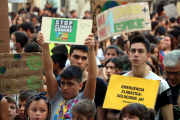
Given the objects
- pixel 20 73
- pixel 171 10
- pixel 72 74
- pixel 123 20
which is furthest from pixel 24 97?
pixel 171 10

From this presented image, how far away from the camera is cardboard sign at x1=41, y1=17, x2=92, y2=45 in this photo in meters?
3.76

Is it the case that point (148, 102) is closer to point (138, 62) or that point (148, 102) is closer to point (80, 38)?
point (138, 62)

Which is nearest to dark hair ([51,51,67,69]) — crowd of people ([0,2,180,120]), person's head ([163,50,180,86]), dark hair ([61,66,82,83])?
crowd of people ([0,2,180,120])

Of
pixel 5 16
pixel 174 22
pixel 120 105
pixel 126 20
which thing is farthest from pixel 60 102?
pixel 174 22

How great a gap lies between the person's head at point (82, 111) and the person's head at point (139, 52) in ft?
2.69

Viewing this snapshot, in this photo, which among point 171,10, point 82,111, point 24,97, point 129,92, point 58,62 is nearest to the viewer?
point 82,111

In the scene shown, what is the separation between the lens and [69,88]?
358 cm

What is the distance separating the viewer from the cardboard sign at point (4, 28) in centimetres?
393

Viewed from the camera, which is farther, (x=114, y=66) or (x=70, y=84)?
(x=114, y=66)

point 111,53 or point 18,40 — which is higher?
point 18,40

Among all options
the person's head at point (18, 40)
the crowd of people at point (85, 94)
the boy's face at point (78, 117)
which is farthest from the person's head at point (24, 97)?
the person's head at point (18, 40)

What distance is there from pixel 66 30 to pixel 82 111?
1.11m

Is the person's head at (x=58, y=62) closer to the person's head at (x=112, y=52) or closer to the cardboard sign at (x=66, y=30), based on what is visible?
the cardboard sign at (x=66, y=30)

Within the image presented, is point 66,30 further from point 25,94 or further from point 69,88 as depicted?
point 25,94
